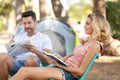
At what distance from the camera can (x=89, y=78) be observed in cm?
746

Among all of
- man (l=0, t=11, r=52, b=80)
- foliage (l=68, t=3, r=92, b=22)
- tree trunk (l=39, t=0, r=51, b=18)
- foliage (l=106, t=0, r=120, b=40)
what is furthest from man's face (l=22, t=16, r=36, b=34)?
foliage (l=68, t=3, r=92, b=22)

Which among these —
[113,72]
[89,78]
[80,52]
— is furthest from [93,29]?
[113,72]

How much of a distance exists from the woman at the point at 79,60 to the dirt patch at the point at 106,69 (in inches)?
138

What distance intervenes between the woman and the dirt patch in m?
3.51

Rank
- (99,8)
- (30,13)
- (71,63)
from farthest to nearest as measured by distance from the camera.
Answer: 1. (99,8)
2. (30,13)
3. (71,63)

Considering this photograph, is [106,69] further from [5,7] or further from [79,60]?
[5,7]

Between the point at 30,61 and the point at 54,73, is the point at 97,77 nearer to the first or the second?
the point at 30,61

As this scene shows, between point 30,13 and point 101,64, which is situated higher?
point 30,13

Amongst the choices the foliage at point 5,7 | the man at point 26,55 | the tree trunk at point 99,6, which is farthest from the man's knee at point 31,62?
the foliage at point 5,7

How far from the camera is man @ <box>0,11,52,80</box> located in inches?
175

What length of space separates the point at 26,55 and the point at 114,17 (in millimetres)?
8557

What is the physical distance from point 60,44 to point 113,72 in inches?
60.2

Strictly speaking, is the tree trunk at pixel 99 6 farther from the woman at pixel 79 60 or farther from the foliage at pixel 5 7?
the foliage at pixel 5 7

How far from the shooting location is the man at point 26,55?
175 inches
